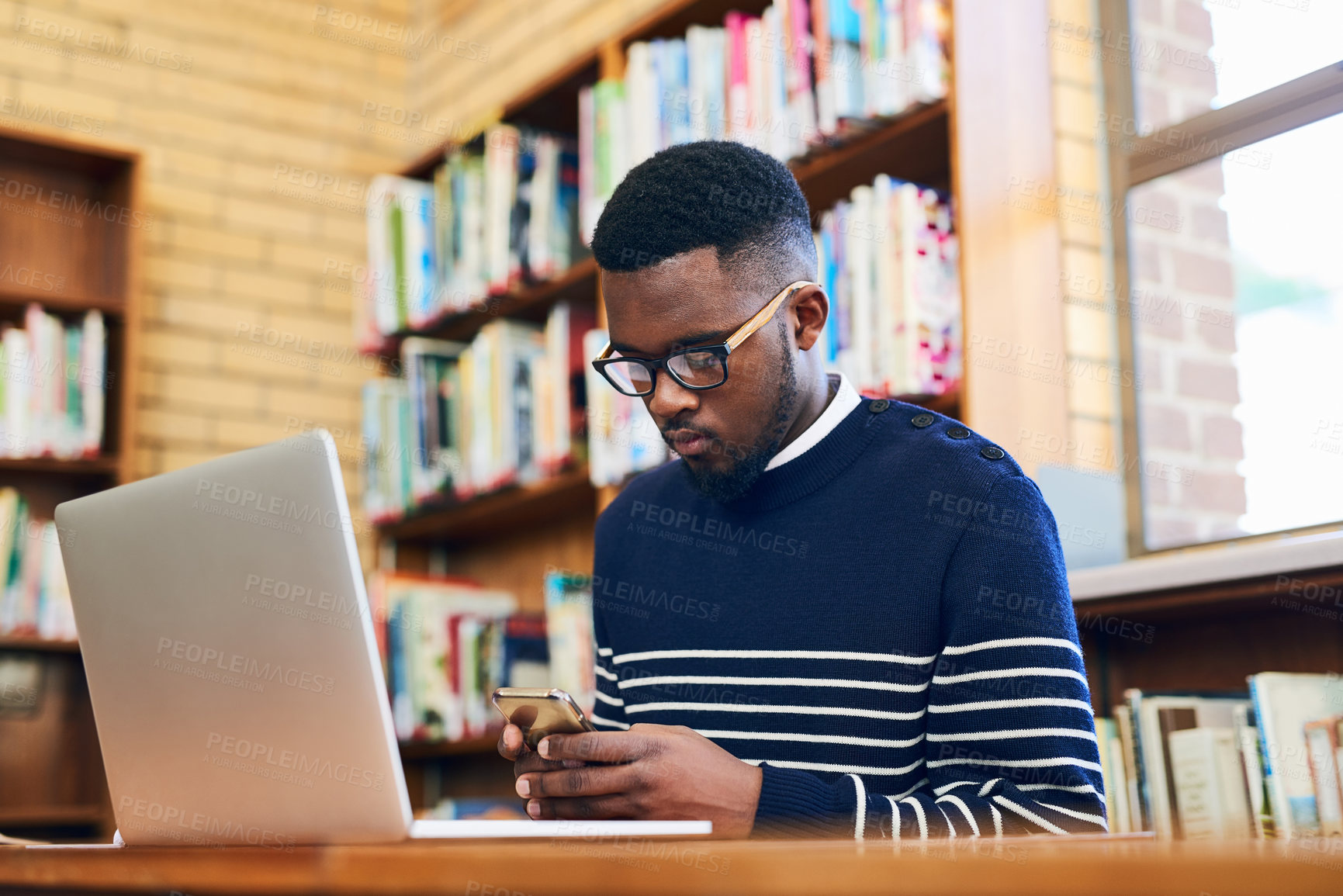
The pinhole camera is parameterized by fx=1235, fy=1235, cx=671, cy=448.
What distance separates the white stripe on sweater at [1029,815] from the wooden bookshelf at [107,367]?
2373mm

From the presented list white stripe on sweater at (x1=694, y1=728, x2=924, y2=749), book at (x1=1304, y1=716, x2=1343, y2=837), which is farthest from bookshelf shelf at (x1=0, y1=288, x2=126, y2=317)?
book at (x1=1304, y1=716, x2=1343, y2=837)

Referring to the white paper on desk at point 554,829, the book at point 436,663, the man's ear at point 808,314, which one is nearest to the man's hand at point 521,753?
the white paper on desk at point 554,829

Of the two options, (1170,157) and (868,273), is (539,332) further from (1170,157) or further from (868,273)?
(1170,157)

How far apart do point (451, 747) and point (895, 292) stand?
147cm

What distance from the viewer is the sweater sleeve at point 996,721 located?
0.96 m

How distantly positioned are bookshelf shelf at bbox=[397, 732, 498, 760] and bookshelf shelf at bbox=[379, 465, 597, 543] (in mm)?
508

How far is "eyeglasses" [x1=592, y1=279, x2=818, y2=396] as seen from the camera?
1250 mm

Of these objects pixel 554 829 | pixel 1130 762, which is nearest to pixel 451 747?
pixel 1130 762

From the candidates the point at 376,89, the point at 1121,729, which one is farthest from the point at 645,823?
the point at 376,89

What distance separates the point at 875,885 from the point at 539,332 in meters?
2.45

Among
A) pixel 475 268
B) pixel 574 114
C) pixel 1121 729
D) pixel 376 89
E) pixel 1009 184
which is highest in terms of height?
pixel 376 89

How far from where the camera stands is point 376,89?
3.70m

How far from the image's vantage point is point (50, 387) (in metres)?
2.87

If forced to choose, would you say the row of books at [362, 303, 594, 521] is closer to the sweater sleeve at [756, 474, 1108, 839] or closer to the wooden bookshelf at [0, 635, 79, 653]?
the wooden bookshelf at [0, 635, 79, 653]
